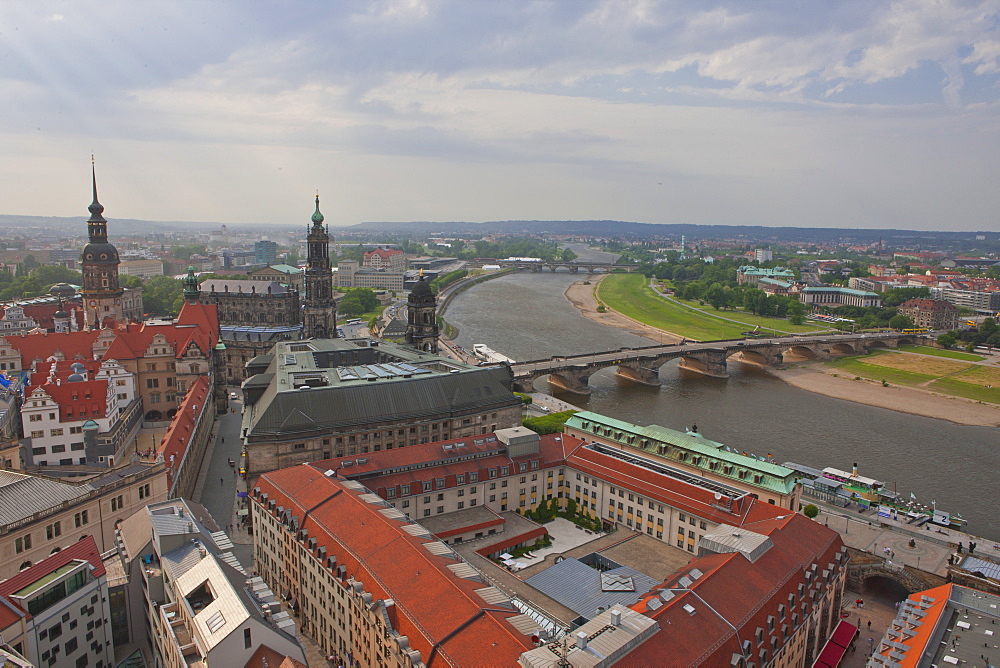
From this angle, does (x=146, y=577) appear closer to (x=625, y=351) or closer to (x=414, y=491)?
(x=414, y=491)

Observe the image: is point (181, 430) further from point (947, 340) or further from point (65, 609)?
point (947, 340)

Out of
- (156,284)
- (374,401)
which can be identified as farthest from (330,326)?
(156,284)

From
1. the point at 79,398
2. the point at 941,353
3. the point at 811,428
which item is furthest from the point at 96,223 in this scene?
the point at 941,353

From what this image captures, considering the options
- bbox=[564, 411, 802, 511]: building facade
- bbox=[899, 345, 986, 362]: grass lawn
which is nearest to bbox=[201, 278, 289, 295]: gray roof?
bbox=[564, 411, 802, 511]: building facade

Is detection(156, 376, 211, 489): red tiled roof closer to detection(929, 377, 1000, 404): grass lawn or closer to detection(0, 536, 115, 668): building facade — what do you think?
detection(0, 536, 115, 668): building facade

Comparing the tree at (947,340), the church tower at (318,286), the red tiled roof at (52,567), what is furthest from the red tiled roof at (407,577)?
the tree at (947,340)

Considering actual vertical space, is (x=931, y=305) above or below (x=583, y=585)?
above
